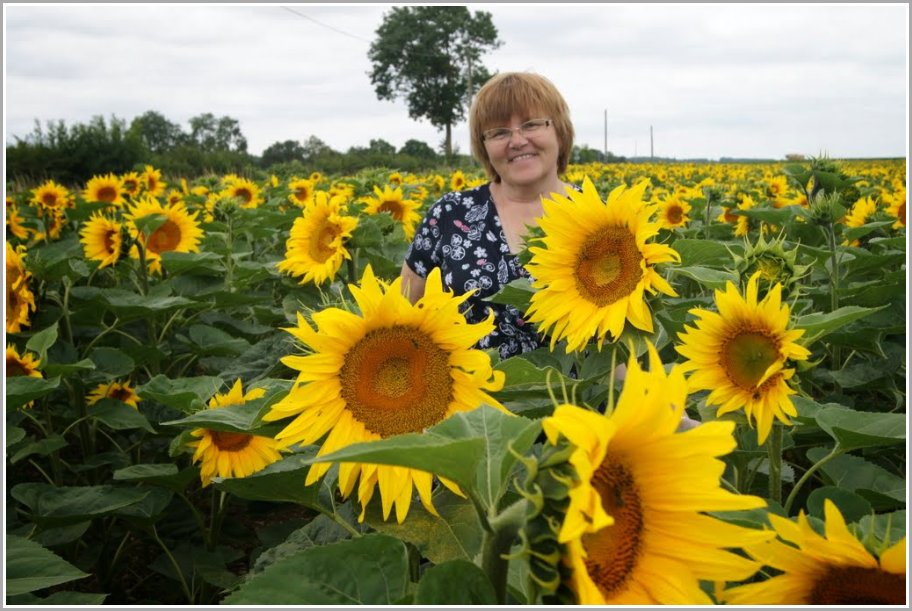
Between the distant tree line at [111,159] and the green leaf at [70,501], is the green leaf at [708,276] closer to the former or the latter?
the green leaf at [70,501]

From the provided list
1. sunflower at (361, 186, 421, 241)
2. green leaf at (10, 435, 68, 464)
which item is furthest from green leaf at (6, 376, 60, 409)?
sunflower at (361, 186, 421, 241)

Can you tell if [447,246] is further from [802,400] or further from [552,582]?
[552,582]

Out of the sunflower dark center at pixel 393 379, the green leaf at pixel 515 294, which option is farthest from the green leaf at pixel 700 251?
the sunflower dark center at pixel 393 379

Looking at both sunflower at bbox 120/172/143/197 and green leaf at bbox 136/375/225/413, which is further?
sunflower at bbox 120/172/143/197

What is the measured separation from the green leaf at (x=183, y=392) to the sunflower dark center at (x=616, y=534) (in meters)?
1.20

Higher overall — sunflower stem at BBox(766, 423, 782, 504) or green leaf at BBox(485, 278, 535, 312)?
green leaf at BBox(485, 278, 535, 312)

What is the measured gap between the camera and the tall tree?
40.8 meters

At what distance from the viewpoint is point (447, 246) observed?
3471mm

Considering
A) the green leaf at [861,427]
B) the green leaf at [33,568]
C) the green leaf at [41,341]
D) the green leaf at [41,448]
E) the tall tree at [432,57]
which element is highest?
the tall tree at [432,57]

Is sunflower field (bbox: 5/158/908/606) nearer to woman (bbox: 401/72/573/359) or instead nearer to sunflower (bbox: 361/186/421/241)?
woman (bbox: 401/72/573/359)

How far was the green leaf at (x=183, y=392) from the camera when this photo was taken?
5.69ft

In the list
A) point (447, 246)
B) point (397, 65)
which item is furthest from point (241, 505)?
point (397, 65)

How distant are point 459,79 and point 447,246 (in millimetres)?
42090

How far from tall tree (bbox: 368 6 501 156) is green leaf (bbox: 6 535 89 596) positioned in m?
37.9
